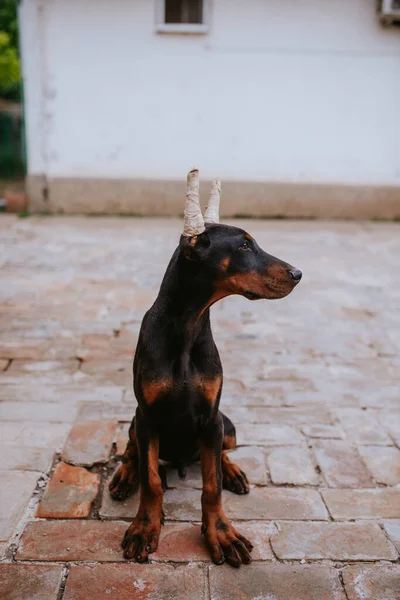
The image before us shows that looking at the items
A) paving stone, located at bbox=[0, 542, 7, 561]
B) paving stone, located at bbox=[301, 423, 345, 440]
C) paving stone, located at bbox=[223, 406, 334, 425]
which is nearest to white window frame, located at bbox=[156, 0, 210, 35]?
paving stone, located at bbox=[223, 406, 334, 425]

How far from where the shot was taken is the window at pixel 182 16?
915cm

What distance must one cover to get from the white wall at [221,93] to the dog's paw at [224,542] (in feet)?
25.5

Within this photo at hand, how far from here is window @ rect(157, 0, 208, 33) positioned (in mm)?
9148

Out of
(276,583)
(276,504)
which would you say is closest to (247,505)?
(276,504)

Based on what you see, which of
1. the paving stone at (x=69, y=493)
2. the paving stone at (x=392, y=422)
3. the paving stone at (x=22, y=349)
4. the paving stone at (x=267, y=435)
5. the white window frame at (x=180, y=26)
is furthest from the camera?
the white window frame at (x=180, y=26)

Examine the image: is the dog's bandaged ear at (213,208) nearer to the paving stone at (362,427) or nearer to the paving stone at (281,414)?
the paving stone at (281,414)

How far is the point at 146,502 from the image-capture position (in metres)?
2.60

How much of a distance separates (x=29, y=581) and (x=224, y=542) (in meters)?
0.79

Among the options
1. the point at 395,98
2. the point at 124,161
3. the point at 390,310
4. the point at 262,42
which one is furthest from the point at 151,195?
the point at 390,310

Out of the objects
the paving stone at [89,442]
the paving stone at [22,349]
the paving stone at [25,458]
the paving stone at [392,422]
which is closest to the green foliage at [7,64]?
the paving stone at [22,349]

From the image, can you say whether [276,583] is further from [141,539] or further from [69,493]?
[69,493]

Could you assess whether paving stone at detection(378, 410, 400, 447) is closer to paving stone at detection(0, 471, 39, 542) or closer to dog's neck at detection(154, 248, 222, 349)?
dog's neck at detection(154, 248, 222, 349)

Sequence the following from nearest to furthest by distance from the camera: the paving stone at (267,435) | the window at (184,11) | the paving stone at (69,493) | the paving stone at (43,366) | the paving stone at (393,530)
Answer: the paving stone at (393,530) → the paving stone at (69,493) → the paving stone at (267,435) → the paving stone at (43,366) → the window at (184,11)

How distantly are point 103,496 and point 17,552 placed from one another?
509 mm
